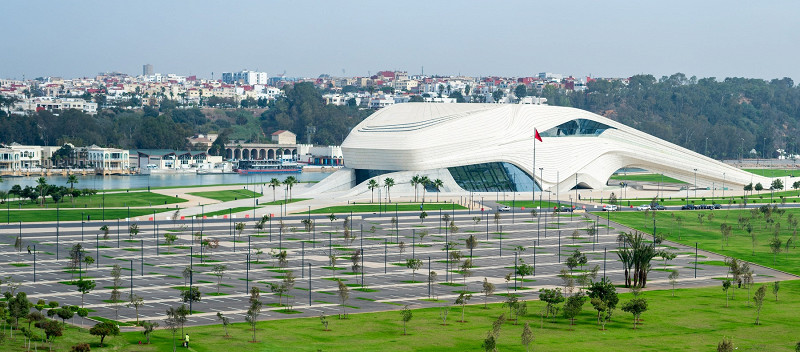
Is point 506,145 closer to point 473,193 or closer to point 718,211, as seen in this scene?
point 473,193

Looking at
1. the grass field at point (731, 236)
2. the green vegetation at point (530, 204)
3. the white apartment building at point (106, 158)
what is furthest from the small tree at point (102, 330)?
the white apartment building at point (106, 158)

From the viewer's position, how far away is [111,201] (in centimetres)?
11088

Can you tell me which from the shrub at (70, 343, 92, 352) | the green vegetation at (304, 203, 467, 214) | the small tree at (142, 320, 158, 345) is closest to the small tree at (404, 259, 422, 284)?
the small tree at (142, 320, 158, 345)

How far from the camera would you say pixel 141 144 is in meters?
198

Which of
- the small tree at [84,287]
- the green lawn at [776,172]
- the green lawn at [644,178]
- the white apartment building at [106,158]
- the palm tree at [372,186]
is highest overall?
the white apartment building at [106,158]

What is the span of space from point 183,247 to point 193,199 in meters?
40.4

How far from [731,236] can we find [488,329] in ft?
150

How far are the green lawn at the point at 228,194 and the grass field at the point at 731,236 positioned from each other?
137 ft

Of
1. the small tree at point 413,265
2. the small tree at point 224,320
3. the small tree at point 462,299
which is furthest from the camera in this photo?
the small tree at point 413,265

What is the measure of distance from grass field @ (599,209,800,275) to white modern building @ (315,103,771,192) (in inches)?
926

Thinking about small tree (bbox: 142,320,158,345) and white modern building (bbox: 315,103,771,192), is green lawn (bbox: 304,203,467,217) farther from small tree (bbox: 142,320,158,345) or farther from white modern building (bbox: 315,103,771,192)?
small tree (bbox: 142,320,158,345)

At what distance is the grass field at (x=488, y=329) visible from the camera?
44969mm

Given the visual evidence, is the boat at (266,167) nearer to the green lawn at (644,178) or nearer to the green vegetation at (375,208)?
the green lawn at (644,178)

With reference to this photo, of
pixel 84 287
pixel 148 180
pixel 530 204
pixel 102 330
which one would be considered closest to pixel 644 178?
Result: pixel 530 204
